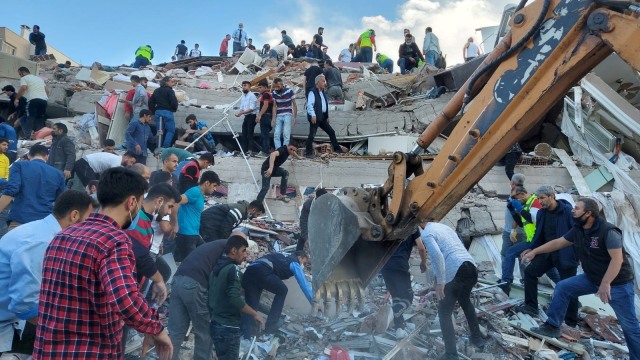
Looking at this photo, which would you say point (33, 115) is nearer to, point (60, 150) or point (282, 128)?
point (60, 150)

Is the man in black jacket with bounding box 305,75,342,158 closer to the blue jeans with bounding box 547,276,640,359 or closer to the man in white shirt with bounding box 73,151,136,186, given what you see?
the man in white shirt with bounding box 73,151,136,186

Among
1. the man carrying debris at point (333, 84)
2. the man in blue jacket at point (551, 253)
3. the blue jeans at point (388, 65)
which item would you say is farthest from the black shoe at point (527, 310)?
the blue jeans at point (388, 65)

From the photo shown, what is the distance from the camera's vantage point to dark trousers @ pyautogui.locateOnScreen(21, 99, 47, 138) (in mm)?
11578

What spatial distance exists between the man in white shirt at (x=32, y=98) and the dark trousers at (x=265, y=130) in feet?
17.1

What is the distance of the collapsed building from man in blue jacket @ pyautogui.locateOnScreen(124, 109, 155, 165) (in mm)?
496

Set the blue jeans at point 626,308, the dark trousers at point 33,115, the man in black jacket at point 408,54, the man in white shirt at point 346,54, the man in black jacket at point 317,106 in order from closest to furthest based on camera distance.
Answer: the blue jeans at point 626,308 → the man in black jacket at point 317,106 → the dark trousers at point 33,115 → the man in black jacket at point 408,54 → the man in white shirt at point 346,54

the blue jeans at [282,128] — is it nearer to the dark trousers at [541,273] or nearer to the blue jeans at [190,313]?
the dark trousers at [541,273]

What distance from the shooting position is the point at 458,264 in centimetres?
532

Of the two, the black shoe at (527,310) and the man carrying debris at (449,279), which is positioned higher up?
the man carrying debris at (449,279)

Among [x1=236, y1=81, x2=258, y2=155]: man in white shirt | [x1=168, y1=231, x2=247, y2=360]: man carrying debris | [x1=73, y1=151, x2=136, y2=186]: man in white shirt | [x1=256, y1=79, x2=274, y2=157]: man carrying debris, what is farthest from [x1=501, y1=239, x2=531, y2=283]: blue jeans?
[x1=236, y1=81, x2=258, y2=155]: man in white shirt

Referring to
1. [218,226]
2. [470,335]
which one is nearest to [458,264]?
[470,335]

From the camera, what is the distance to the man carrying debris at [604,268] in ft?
17.5

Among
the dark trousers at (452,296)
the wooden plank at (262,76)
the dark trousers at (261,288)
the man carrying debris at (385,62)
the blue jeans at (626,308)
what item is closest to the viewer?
the dark trousers at (452,296)

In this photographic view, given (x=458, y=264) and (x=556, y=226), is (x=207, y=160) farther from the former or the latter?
(x=556, y=226)
